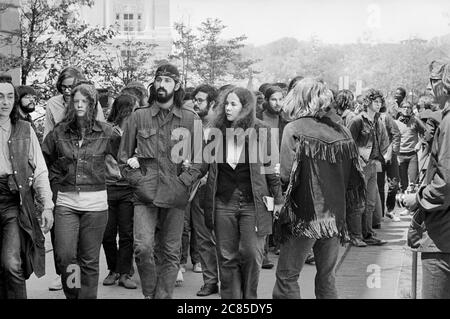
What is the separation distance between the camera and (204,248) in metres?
7.64

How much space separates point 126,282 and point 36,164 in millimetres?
2074

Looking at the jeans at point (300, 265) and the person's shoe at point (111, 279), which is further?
the person's shoe at point (111, 279)

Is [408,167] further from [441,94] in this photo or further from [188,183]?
[441,94]

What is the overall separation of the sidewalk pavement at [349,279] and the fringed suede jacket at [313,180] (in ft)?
5.17

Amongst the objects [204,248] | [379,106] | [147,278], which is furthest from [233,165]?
[379,106]

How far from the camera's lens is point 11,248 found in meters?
5.62

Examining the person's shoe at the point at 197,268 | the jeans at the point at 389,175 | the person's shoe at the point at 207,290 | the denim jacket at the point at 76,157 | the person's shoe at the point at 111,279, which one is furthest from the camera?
the jeans at the point at 389,175

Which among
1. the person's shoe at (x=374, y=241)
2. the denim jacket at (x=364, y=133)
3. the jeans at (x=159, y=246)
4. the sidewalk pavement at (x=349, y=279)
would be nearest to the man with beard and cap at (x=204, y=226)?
the sidewalk pavement at (x=349, y=279)

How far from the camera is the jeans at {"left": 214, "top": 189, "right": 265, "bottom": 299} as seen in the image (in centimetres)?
610

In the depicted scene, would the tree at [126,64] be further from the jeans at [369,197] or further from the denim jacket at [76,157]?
the denim jacket at [76,157]

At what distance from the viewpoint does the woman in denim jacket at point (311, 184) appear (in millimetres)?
5633

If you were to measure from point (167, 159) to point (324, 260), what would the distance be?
59.7 inches

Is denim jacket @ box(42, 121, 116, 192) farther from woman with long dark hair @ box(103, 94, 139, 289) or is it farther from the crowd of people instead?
woman with long dark hair @ box(103, 94, 139, 289)
